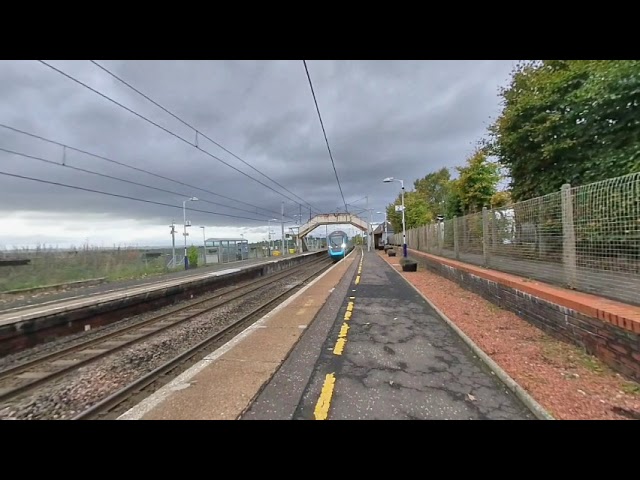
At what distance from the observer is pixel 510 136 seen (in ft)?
36.7

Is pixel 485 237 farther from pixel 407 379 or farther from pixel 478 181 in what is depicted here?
→ pixel 478 181

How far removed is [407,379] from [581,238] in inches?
162

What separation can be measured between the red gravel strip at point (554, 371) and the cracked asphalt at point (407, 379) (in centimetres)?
30

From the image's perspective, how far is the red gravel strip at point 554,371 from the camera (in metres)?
3.00

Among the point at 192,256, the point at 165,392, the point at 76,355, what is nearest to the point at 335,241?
the point at 192,256

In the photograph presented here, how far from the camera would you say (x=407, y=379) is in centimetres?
400

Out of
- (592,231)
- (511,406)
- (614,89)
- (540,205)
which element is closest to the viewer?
(511,406)

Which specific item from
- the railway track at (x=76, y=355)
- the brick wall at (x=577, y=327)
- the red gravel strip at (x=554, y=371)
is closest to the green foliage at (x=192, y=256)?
the railway track at (x=76, y=355)

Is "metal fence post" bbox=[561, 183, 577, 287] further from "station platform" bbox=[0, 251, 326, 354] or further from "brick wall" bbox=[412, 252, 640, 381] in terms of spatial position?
"station platform" bbox=[0, 251, 326, 354]

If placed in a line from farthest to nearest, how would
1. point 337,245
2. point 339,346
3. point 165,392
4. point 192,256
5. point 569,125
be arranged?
point 337,245, point 192,256, point 569,125, point 339,346, point 165,392

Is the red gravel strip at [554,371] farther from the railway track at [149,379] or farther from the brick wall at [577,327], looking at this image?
the railway track at [149,379]

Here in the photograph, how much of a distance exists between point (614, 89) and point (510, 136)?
330 centimetres
